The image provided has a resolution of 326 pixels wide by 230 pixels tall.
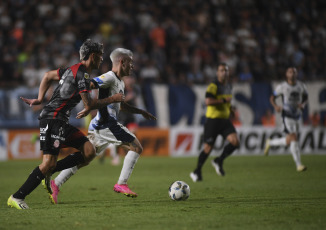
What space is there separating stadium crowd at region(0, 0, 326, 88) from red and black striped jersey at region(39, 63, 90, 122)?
40.9 feet

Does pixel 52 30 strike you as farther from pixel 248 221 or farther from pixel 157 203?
pixel 248 221

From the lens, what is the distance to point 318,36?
25078 mm

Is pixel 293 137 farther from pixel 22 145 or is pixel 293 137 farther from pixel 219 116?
pixel 22 145

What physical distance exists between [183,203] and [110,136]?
4.97 ft

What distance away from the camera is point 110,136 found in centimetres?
880

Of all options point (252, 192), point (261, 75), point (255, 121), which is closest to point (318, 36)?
point (261, 75)

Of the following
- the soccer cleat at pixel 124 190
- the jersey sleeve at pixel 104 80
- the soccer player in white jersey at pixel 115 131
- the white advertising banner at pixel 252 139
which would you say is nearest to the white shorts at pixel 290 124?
the soccer player in white jersey at pixel 115 131

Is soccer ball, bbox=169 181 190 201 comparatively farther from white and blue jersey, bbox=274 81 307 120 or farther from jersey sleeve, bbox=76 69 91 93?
white and blue jersey, bbox=274 81 307 120

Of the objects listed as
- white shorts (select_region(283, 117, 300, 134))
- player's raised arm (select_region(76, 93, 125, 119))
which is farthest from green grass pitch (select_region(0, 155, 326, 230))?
player's raised arm (select_region(76, 93, 125, 119))

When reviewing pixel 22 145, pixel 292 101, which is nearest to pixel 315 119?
pixel 292 101

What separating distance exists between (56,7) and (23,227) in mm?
17288

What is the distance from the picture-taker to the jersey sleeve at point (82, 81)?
7.58 meters

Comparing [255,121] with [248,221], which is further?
[255,121]

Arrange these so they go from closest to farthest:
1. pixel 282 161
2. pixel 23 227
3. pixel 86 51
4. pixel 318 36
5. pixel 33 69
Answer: pixel 23 227
pixel 86 51
pixel 282 161
pixel 33 69
pixel 318 36
